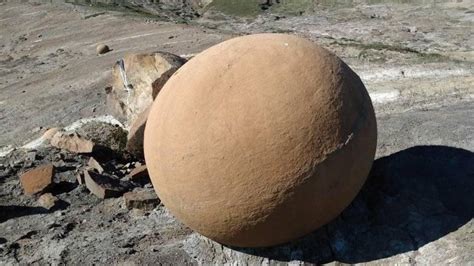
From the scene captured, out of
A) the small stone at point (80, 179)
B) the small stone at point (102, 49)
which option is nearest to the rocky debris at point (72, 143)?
the small stone at point (80, 179)

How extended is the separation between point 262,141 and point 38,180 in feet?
14.4

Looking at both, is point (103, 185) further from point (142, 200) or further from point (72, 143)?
point (72, 143)

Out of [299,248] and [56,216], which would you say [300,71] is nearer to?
[299,248]

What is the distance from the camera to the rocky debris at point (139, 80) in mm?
9281

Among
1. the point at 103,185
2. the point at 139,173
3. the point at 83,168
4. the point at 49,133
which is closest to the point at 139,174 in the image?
the point at 139,173

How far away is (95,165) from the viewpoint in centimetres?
880

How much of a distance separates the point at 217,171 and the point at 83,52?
40.4 feet

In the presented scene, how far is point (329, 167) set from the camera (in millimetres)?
5570

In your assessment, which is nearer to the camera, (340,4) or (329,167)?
(329,167)

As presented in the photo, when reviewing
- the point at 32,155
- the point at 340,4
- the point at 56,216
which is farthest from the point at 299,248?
the point at 340,4

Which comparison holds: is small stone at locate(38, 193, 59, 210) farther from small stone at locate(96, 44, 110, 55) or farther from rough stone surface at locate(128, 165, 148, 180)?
small stone at locate(96, 44, 110, 55)

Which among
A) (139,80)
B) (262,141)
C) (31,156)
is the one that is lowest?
(31,156)

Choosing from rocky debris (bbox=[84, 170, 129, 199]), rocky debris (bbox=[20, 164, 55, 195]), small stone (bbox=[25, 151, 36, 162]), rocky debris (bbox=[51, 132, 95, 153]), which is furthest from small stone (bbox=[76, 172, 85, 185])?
small stone (bbox=[25, 151, 36, 162])

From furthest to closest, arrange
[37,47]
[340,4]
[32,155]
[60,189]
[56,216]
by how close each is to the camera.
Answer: [340,4], [37,47], [32,155], [60,189], [56,216]
